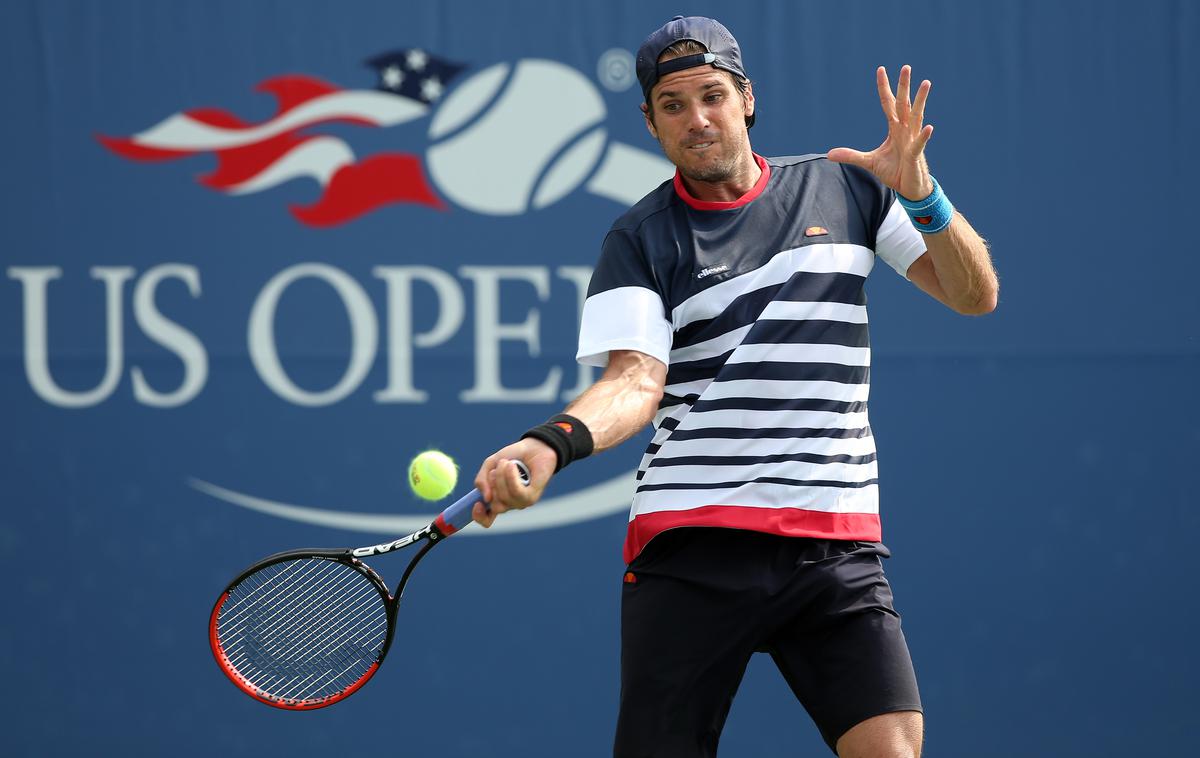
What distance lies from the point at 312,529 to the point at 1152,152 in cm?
283

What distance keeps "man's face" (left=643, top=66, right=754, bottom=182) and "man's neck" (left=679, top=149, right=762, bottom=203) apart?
0.07ft

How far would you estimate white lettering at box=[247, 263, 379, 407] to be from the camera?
425cm

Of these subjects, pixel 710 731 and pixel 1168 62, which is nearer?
pixel 710 731

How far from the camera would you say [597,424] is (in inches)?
92.5

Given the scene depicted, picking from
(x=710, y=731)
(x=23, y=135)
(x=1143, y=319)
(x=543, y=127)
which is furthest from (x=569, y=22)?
(x=710, y=731)

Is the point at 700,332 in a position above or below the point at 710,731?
above

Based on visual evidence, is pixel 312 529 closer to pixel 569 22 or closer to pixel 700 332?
pixel 569 22

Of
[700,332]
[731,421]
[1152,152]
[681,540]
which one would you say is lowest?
[681,540]

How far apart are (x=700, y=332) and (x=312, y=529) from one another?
2.09m

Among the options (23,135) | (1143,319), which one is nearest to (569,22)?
(23,135)

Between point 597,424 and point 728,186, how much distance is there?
1.86 ft

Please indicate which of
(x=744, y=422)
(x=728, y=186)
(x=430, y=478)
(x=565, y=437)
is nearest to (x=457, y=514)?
(x=565, y=437)

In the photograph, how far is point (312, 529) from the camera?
4254mm

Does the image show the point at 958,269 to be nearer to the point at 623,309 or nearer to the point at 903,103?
the point at 903,103
